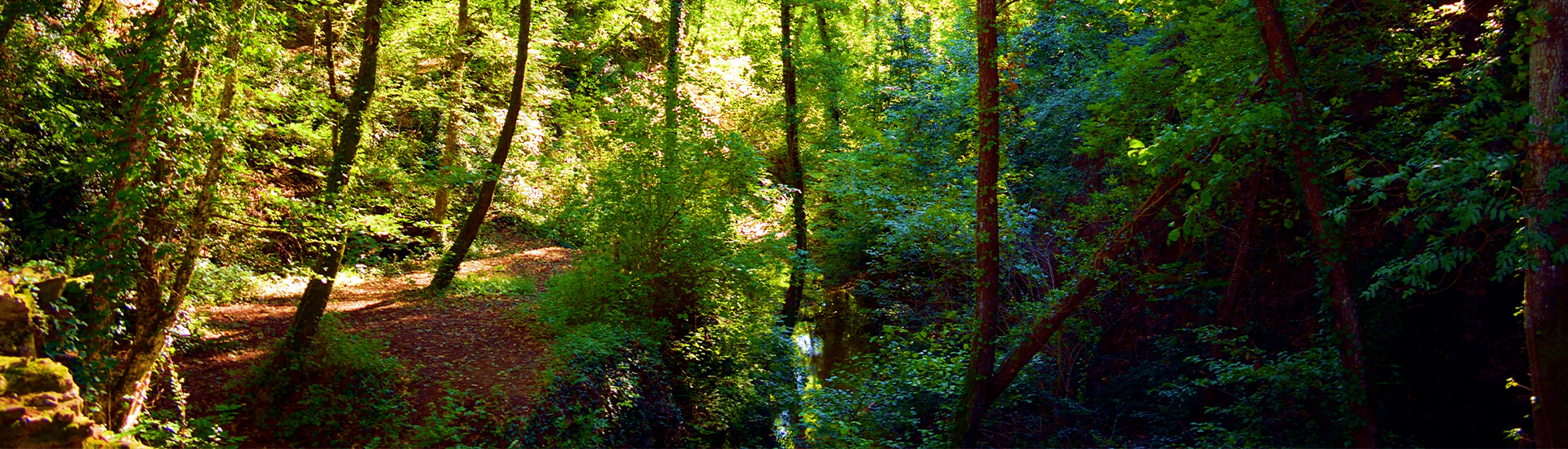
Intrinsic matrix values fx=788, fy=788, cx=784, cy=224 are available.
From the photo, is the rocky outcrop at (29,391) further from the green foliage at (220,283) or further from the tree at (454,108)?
the tree at (454,108)

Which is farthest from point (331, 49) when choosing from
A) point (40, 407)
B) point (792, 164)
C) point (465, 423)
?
point (792, 164)

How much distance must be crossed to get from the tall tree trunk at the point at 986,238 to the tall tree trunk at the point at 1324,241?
2.52m

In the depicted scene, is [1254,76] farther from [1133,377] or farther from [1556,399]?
[1133,377]

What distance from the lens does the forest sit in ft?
19.3

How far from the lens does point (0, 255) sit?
6.39 m

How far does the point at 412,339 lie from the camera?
10.6m

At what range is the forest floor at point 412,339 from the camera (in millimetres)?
8680

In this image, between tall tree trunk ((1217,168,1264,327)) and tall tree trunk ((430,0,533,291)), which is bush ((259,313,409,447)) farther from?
tall tree trunk ((1217,168,1264,327))

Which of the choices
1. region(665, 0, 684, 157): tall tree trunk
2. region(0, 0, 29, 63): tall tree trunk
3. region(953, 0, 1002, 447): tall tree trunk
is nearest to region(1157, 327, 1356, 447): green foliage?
region(953, 0, 1002, 447): tall tree trunk

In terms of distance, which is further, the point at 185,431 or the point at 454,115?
the point at 454,115

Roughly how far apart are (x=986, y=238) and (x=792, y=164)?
23.2ft

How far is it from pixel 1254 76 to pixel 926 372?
5.00 m

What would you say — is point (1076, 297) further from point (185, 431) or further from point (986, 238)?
point (185, 431)

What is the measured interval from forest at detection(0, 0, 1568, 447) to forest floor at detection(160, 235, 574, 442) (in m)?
0.07
